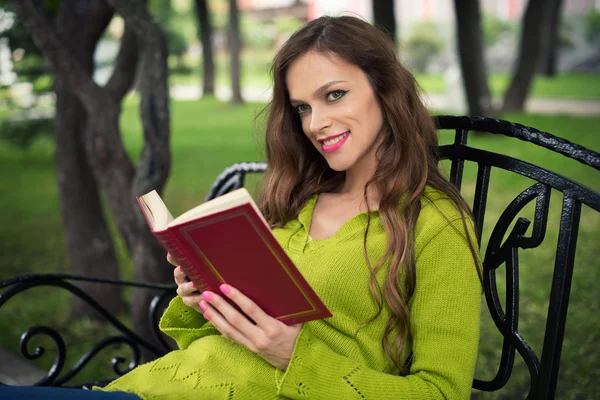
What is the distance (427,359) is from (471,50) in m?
9.20

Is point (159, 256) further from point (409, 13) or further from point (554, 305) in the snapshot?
point (409, 13)

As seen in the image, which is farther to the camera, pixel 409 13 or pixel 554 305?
pixel 409 13

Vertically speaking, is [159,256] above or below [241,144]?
above

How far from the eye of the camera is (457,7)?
10.3 m

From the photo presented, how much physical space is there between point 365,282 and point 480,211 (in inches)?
19.4

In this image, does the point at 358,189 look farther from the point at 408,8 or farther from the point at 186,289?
the point at 408,8

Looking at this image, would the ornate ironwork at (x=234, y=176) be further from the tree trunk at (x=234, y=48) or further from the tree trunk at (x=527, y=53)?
the tree trunk at (x=234, y=48)

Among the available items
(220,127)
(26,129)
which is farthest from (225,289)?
(220,127)

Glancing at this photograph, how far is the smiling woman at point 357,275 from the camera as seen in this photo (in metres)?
1.71

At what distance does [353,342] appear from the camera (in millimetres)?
1908

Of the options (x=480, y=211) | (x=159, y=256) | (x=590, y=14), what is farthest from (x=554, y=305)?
(x=590, y=14)

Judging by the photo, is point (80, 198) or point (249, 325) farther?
point (80, 198)

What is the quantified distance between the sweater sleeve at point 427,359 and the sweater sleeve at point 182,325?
1.37 feet

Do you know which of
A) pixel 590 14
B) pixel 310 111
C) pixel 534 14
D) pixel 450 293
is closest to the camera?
pixel 450 293
